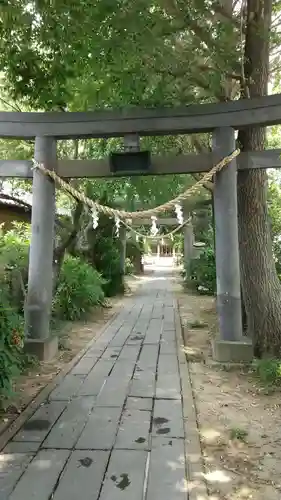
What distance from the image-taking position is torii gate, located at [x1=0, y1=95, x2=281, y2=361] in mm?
5488

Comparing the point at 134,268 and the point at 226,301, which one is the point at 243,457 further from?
the point at 134,268

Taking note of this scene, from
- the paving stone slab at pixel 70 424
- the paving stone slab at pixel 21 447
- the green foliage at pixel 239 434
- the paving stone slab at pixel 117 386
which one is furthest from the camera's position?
the paving stone slab at pixel 117 386

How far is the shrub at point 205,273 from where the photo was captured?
1348 centimetres

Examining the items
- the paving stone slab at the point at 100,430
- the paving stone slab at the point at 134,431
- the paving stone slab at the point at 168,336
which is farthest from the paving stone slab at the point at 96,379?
the paving stone slab at the point at 168,336

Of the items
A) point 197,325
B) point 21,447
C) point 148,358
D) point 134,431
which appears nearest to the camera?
point 21,447

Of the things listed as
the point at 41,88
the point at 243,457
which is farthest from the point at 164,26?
the point at 243,457

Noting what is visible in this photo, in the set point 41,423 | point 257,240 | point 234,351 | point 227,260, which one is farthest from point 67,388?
point 257,240

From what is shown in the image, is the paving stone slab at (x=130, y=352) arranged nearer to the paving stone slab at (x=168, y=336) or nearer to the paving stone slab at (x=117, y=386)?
the paving stone slab at (x=117, y=386)

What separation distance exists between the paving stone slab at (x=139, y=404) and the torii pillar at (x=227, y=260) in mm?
1686

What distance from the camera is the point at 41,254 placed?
580cm

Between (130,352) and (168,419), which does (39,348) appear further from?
(168,419)

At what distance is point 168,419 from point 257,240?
3.20 meters

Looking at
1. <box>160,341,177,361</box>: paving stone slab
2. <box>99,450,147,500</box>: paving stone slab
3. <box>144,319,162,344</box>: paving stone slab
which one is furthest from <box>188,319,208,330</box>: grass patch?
<box>99,450,147,500</box>: paving stone slab

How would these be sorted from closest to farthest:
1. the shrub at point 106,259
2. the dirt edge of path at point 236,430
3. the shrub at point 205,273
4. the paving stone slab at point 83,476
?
the paving stone slab at point 83,476 → the dirt edge of path at point 236,430 → the shrub at point 205,273 → the shrub at point 106,259
